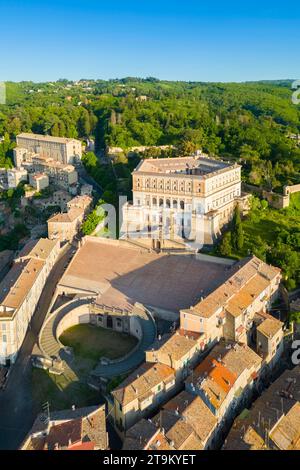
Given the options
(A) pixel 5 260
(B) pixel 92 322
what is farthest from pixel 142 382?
(A) pixel 5 260

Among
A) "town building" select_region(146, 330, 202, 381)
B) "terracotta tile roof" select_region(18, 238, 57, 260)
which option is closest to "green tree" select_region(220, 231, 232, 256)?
"town building" select_region(146, 330, 202, 381)

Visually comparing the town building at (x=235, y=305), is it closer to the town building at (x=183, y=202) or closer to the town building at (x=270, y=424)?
the town building at (x=270, y=424)

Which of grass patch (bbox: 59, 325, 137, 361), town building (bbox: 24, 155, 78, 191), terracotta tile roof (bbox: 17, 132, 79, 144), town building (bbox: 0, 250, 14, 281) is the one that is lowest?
grass patch (bbox: 59, 325, 137, 361)

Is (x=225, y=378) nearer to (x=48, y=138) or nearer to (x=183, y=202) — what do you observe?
(x=183, y=202)

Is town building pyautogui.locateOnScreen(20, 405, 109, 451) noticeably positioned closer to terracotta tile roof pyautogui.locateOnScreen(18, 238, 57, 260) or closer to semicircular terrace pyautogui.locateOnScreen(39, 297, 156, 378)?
semicircular terrace pyautogui.locateOnScreen(39, 297, 156, 378)

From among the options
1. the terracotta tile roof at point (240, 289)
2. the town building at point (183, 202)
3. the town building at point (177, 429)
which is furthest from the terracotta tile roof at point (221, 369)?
the town building at point (183, 202)

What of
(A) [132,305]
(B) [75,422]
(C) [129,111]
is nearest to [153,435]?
(B) [75,422]
